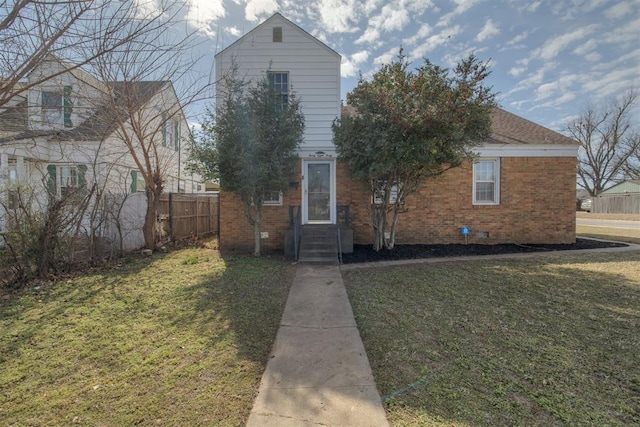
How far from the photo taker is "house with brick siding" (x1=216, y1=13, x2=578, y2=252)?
929 cm

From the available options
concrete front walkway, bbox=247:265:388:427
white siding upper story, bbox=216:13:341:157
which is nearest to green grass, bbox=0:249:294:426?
concrete front walkway, bbox=247:265:388:427

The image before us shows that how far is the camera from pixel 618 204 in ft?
94.7

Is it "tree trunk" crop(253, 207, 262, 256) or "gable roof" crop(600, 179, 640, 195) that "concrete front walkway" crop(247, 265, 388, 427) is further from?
"gable roof" crop(600, 179, 640, 195)

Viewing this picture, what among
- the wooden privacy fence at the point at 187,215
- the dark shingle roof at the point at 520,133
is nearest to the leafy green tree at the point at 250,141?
the wooden privacy fence at the point at 187,215

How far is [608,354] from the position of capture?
127 inches

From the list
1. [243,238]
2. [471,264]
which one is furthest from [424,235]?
[243,238]

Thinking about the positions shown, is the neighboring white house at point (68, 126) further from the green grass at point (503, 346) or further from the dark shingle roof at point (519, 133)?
the dark shingle roof at point (519, 133)

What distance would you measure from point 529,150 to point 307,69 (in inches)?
300

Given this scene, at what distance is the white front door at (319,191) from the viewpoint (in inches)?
372

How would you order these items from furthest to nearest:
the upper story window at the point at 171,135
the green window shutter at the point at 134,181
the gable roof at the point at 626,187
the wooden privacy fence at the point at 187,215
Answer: the gable roof at the point at 626,187, the upper story window at the point at 171,135, the green window shutter at the point at 134,181, the wooden privacy fence at the point at 187,215

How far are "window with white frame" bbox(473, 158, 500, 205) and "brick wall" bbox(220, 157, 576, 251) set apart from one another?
148 millimetres

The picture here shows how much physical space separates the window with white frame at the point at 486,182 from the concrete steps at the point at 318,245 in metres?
5.06

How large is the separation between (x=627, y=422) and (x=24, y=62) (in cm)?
755

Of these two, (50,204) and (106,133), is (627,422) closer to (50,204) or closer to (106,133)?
(50,204)
